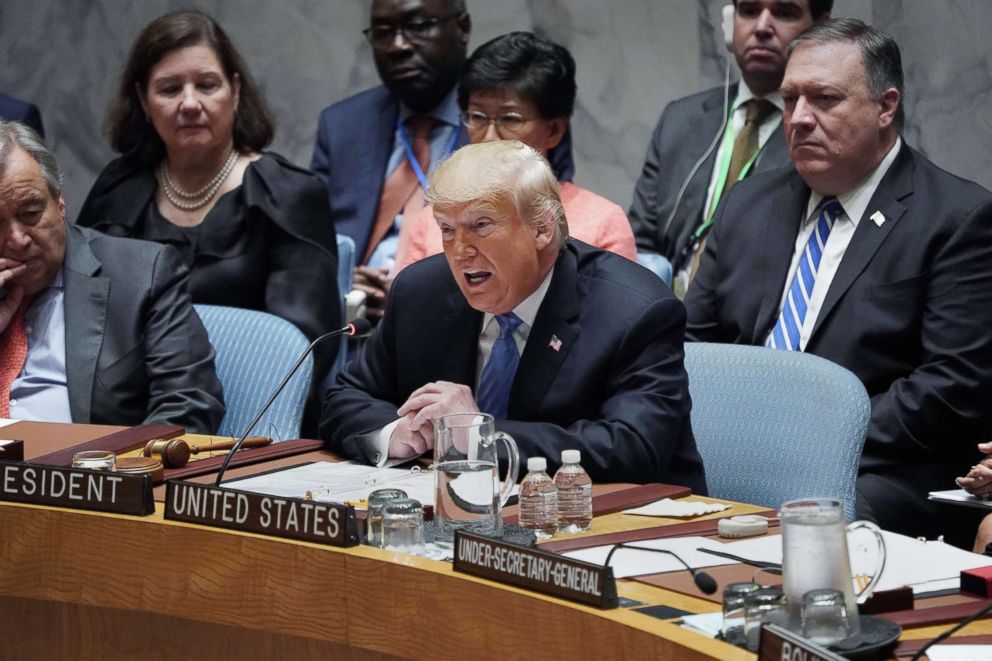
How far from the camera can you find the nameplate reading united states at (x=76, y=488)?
7.31 ft

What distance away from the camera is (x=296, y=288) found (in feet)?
13.6

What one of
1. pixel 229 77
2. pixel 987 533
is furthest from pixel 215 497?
pixel 229 77

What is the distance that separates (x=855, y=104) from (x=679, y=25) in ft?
5.90

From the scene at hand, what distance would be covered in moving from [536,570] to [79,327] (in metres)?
1.94

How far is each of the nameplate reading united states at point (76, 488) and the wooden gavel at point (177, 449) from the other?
321 millimetres

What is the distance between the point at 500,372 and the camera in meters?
2.86

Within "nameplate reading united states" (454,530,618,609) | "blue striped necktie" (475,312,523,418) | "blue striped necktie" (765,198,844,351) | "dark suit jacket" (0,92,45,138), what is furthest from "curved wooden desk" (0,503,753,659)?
"dark suit jacket" (0,92,45,138)

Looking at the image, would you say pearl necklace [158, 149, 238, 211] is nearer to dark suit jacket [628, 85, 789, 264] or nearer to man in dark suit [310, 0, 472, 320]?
man in dark suit [310, 0, 472, 320]

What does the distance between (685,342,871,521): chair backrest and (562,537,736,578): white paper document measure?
0.70m

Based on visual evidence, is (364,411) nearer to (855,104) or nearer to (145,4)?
(855,104)

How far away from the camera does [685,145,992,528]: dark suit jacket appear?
340 centimetres

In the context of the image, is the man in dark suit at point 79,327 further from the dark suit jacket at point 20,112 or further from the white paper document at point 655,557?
the dark suit jacket at point 20,112

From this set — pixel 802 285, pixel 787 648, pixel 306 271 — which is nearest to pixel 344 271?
pixel 306 271

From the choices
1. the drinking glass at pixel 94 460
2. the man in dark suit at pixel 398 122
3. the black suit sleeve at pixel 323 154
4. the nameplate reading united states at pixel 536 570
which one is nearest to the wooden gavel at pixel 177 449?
the drinking glass at pixel 94 460
